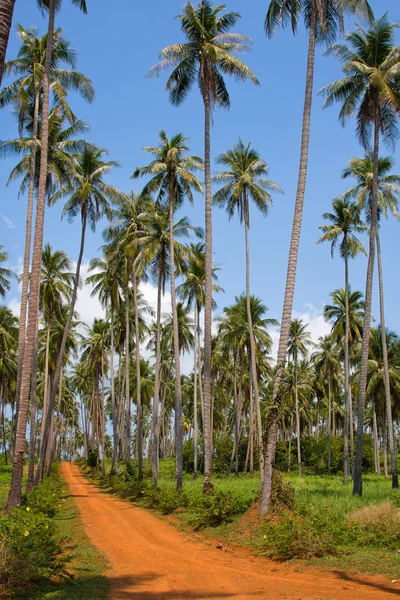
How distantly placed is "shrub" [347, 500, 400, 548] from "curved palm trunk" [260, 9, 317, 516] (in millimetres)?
2301

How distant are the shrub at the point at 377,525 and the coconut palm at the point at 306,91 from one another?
239cm

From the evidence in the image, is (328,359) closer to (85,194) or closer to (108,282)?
(108,282)

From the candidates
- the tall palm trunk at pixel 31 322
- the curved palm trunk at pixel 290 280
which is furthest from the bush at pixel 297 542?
the tall palm trunk at pixel 31 322

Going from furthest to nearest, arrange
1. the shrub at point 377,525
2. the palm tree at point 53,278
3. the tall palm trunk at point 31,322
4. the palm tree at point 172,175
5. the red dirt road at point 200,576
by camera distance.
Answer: the palm tree at point 53,278, the palm tree at point 172,175, the tall palm trunk at point 31,322, the shrub at point 377,525, the red dirt road at point 200,576

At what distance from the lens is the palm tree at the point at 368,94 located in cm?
2278

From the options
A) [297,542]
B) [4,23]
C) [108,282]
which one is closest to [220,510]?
[297,542]

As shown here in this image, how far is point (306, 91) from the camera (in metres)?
16.5

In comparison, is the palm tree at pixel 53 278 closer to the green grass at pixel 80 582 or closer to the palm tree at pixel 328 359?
the green grass at pixel 80 582

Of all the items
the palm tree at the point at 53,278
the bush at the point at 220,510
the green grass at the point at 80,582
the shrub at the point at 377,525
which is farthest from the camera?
the palm tree at the point at 53,278

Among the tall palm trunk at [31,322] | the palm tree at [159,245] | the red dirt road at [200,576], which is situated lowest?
the red dirt road at [200,576]

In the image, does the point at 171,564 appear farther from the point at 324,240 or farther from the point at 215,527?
the point at 324,240

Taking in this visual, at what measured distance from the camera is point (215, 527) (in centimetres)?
1541

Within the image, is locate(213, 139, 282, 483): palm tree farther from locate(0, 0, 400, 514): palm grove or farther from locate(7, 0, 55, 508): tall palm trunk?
locate(7, 0, 55, 508): tall palm trunk

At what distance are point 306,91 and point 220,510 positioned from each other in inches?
493
